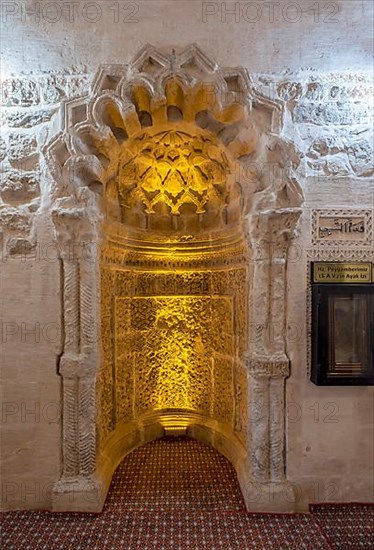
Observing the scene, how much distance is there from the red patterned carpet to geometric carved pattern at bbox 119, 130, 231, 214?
8.29 ft

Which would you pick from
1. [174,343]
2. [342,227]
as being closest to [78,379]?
[174,343]

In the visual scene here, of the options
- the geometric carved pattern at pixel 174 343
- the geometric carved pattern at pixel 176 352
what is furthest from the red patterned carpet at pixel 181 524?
the geometric carved pattern at pixel 176 352

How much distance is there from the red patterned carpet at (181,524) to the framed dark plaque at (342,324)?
39.2 inches

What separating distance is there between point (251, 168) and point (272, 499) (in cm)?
245

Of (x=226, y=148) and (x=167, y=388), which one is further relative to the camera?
(x=167, y=388)

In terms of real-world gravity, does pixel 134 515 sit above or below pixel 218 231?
below

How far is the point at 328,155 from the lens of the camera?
263 centimetres

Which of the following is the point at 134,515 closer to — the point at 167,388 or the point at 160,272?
the point at 167,388

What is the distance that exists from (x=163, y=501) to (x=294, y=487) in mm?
1003

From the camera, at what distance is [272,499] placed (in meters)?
2.58

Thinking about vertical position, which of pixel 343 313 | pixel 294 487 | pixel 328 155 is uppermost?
pixel 328 155

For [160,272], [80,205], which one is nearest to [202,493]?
[160,272]

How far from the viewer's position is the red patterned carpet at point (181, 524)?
2320 millimetres

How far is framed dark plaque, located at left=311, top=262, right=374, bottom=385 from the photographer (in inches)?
100
